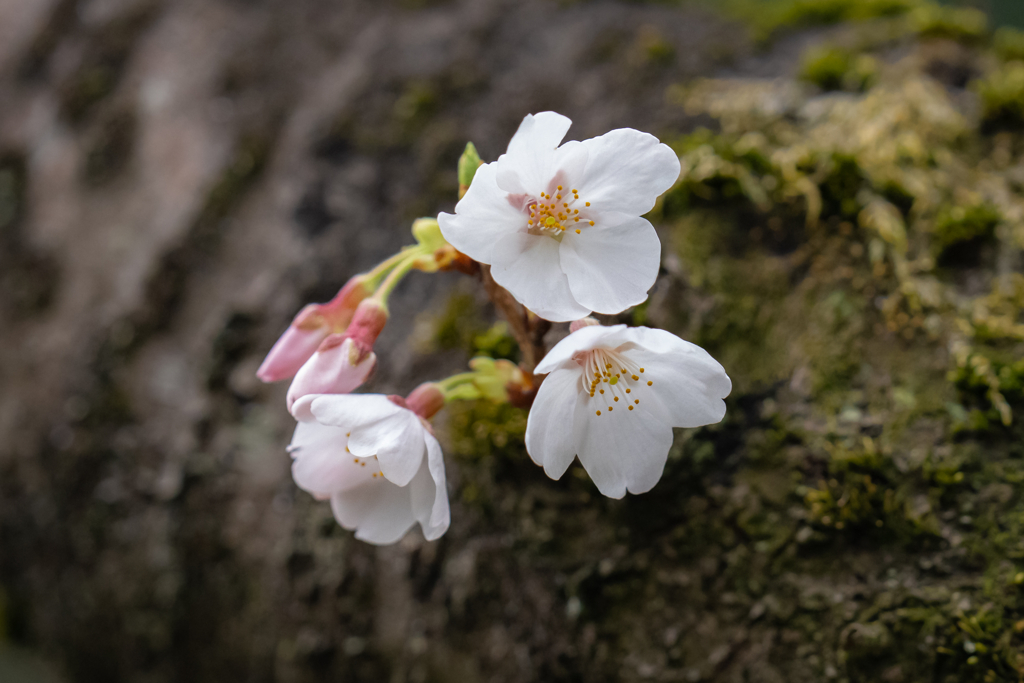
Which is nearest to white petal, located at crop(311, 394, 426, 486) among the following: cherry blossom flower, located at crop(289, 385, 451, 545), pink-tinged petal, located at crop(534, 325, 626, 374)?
cherry blossom flower, located at crop(289, 385, 451, 545)

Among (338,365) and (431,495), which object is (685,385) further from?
(338,365)

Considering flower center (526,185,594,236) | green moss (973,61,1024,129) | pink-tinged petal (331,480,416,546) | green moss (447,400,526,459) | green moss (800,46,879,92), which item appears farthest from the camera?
green moss (800,46,879,92)

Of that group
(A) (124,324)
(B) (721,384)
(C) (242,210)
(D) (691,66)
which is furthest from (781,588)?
(A) (124,324)

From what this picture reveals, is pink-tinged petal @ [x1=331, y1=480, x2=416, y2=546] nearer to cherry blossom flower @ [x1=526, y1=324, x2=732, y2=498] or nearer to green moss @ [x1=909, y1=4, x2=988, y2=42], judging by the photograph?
cherry blossom flower @ [x1=526, y1=324, x2=732, y2=498]

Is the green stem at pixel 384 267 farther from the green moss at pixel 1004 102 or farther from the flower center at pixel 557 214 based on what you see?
the green moss at pixel 1004 102

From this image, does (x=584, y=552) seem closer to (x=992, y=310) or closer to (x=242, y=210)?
(x=992, y=310)

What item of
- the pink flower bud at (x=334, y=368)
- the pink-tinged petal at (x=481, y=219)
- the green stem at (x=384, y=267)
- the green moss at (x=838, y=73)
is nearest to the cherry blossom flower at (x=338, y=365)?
the pink flower bud at (x=334, y=368)
